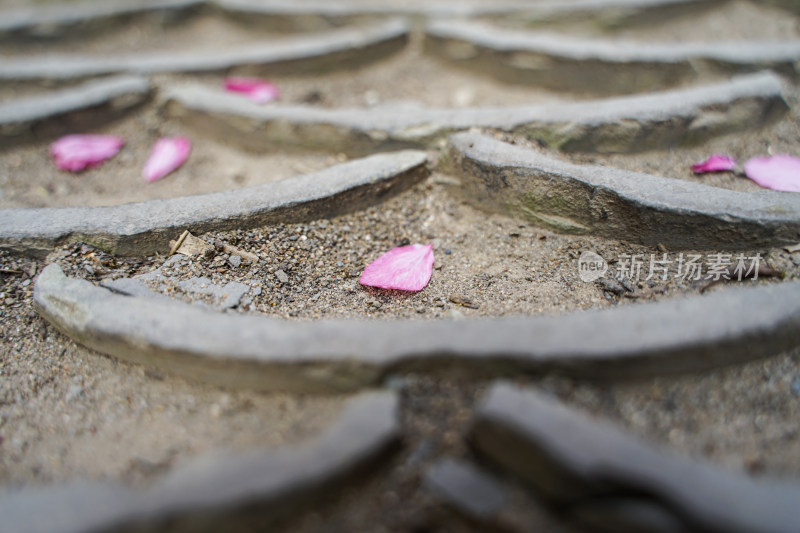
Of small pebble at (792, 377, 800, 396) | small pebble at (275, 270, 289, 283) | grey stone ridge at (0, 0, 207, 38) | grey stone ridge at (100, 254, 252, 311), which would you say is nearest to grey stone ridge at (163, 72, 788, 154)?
small pebble at (275, 270, 289, 283)

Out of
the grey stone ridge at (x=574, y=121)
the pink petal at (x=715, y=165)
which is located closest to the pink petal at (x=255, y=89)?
the grey stone ridge at (x=574, y=121)

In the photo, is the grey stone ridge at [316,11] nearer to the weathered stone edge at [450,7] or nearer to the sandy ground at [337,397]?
the weathered stone edge at [450,7]

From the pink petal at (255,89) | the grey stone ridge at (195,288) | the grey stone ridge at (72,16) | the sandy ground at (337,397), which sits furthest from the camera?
the grey stone ridge at (72,16)

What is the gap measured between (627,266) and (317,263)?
0.73 m

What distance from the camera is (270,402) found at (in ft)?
3.40

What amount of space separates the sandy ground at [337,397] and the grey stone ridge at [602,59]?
8.4 inches

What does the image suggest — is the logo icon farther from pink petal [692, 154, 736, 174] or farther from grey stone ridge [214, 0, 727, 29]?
grey stone ridge [214, 0, 727, 29]

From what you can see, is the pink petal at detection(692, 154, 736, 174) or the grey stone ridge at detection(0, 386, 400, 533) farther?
the pink petal at detection(692, 154, 736, 174)

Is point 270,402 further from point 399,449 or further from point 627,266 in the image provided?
point 627,266

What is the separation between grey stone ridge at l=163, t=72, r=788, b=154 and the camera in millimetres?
1590

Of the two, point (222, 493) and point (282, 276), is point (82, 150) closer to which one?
point (282, 276)

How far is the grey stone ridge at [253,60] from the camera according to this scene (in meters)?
2.11

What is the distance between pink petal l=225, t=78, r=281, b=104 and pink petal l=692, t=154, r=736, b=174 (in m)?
1.41

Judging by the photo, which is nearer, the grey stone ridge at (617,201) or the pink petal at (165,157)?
the grey stone ridge at (617,201)
